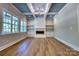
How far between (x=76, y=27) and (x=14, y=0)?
2712 millimetres

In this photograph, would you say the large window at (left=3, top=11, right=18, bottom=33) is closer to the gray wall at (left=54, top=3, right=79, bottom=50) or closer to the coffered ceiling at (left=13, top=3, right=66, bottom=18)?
the coffered ceiling at (left=13, top=3, right=66, bottom=18)

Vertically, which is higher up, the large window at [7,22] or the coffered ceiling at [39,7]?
the coffered ceiling at [39,7]

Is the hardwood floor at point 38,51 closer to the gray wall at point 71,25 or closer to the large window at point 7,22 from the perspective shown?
the gray wall at point 71,25

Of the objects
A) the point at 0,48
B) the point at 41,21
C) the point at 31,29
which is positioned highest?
the point at 41,21

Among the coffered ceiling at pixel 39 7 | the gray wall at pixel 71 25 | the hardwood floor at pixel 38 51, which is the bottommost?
the hardwood floor at pixel 38 51

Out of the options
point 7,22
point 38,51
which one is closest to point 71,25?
point 38,51

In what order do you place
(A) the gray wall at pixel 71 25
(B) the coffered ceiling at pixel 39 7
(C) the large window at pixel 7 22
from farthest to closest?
1. (B) the coffered ceiling at pixel 39 7
2. (C) the large window at pixel 7 22
3. (A) the gray wall at pixel 71 25

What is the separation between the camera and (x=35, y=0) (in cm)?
247

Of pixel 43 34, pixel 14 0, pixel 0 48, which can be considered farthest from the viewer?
pixel 43 34

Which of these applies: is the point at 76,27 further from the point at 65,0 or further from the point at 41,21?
the point at 41,21

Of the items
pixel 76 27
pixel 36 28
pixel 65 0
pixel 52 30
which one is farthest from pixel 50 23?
pixel 65 0

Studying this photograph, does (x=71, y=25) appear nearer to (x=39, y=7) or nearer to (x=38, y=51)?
(x=38, y=51)

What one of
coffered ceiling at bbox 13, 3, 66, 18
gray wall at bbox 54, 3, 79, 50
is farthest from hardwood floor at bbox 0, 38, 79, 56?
coffered ceiling at bbox 13, 3, 66, 18

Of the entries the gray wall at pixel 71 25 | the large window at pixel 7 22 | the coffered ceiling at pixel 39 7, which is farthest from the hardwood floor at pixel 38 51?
the coffered ceiling at pixel 39 7
